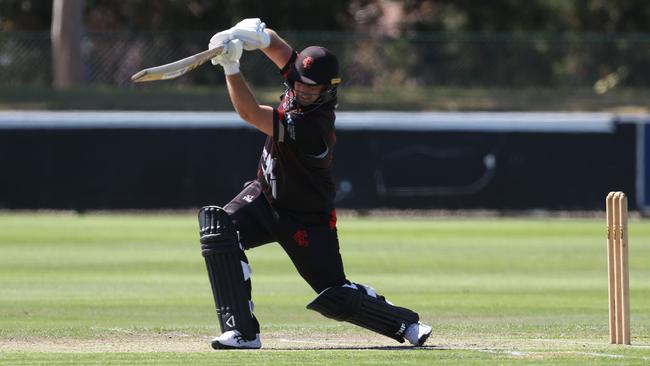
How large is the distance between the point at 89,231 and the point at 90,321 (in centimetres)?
1017

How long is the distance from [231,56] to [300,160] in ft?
2.49

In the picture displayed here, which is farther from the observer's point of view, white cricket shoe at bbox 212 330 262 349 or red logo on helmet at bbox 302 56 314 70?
white cricket shoe at bbox 212 330 262 349

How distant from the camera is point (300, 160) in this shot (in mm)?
8359

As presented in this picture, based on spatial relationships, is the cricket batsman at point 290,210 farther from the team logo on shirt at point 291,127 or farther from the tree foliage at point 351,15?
the tree foliage at point 351,15

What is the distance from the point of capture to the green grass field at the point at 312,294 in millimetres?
8297

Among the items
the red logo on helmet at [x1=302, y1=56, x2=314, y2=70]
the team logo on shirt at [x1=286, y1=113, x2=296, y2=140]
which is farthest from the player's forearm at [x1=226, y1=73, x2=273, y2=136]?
the red logo on helmet at [x1=302, y1=56, x2=314, y2=70]

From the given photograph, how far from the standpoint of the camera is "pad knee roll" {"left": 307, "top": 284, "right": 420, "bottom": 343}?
27.8 feet

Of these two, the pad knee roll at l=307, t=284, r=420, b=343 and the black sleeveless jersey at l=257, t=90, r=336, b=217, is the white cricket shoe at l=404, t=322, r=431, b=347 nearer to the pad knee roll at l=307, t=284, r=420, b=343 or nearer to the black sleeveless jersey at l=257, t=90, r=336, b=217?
the pad knee roll at l=307, t=284, r=420, b=343

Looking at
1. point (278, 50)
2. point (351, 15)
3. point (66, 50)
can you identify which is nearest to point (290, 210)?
point (278, 50)

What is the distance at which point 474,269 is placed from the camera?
15.6m

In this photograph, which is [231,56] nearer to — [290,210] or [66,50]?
[290,210]

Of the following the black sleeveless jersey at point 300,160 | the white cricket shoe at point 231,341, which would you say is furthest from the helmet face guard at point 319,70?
the white cricket shoe at point 231,341

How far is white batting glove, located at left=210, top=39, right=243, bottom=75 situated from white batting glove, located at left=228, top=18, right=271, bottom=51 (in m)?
0.09

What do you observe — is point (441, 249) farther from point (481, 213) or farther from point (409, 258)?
point (481, 213)
